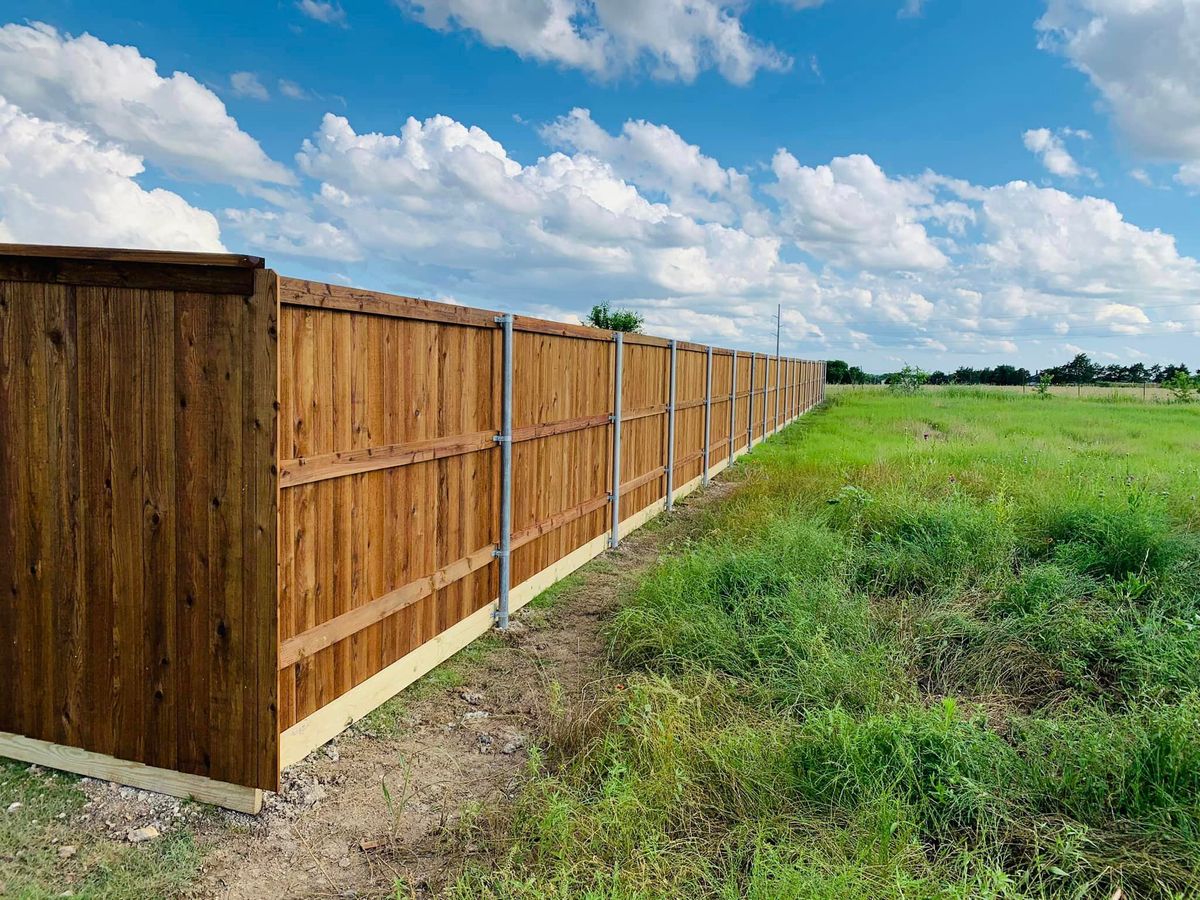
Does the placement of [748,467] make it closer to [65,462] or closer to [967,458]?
[967,458]

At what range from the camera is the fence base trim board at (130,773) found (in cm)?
316

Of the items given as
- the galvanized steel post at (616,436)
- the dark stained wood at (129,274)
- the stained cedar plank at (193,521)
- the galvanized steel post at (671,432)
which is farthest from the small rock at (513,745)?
the galvanized steel post at (671,432)

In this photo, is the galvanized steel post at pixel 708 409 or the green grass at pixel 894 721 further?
the galvanized steel post at pixel 708 409

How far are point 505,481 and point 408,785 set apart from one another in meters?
2.28

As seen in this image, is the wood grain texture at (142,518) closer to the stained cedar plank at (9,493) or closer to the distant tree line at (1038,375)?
the stained cedar plank at (9,493)

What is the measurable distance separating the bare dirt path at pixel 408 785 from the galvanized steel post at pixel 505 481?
0.25 m

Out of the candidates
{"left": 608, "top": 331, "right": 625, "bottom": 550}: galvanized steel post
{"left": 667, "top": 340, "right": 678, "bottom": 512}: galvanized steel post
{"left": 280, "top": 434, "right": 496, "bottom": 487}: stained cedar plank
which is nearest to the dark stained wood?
{"left": 280, "top": 434, "right": 496, "bottom": 487}: stained cedar plank

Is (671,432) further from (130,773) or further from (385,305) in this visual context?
(130,773)

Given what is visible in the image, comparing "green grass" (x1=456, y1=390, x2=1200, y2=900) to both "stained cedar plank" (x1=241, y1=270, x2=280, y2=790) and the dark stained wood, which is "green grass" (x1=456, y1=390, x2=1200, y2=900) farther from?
the dark stained wood

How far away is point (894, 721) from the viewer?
3256 millimetres

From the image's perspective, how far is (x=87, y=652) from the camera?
3371 mm

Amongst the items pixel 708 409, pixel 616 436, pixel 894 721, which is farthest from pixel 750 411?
pixel 894 721

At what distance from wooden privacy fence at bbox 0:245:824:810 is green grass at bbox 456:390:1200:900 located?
3.79ft

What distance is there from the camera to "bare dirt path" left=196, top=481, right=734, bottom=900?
2.77 metres
